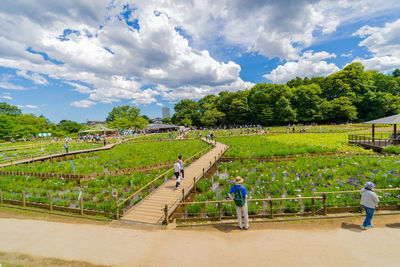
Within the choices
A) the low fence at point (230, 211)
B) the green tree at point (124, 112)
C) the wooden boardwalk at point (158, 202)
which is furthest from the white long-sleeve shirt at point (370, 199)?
the green tree at point (124, 112)

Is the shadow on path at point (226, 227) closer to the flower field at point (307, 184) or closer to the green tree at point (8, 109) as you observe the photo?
the flower field at point (307, 184)

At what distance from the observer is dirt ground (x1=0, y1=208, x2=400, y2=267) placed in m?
4.56

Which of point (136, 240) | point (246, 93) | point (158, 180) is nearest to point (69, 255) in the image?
point (136, 240)

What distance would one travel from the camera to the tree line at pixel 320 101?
51094 mm

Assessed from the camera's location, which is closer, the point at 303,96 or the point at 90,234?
the point at 90,234

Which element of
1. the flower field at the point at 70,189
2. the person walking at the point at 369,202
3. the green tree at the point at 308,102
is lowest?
the flower field at the point at 70,189

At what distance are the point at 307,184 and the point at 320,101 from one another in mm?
58782

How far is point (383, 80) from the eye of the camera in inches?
2181

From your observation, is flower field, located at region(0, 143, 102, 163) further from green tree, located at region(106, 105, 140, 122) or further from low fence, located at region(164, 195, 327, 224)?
green tree, located at region(106, 105, 140, 122)

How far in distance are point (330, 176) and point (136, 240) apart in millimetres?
11644

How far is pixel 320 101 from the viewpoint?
182 feet

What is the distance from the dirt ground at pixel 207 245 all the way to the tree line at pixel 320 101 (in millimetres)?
56391

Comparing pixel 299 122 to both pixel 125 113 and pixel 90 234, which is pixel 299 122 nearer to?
pixel 90 234

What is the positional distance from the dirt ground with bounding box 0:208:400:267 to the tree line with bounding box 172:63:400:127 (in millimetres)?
56391
